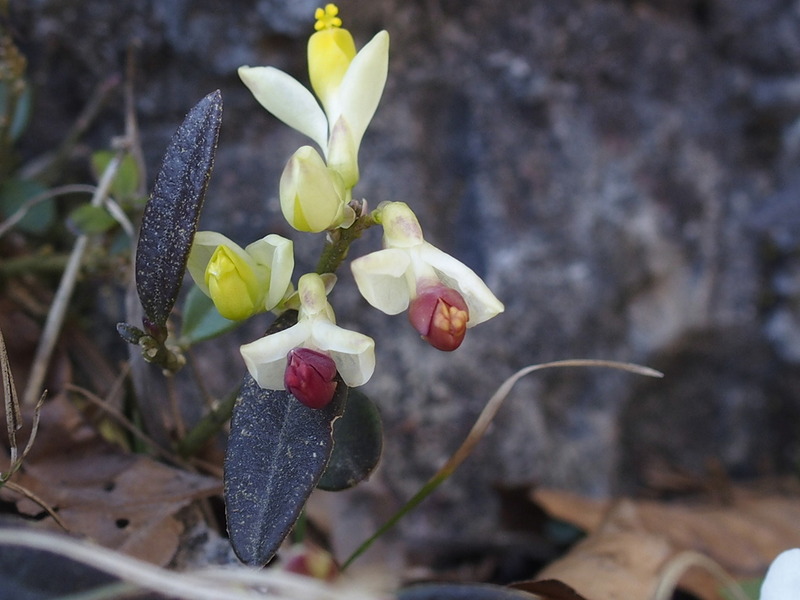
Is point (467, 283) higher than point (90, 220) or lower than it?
higher

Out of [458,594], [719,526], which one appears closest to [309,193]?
[458,594]

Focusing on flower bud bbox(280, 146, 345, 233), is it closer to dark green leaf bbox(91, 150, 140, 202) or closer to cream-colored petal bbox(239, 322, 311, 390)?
cream-colored petal bbox(239, 322, 311, 390)

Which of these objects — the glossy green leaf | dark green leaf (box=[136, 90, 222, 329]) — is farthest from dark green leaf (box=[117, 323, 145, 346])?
the glossy green leaf

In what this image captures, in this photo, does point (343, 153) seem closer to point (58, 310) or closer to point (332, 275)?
point (332, 275)

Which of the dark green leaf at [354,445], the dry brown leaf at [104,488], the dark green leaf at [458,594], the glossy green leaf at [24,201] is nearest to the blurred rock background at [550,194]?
the glossy green leaf at [24,201]

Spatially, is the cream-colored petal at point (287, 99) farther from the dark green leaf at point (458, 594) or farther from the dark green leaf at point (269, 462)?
the dark green leaf at point (458, 594)

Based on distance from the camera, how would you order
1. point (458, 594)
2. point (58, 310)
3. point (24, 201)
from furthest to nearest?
point (24, 201)
point (58, 310)
point (458, 594)
